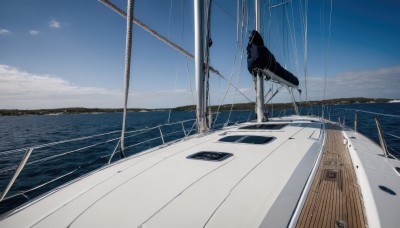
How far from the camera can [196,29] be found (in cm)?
528

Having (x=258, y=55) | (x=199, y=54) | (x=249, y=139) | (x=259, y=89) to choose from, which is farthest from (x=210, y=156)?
(x=259, y=89)

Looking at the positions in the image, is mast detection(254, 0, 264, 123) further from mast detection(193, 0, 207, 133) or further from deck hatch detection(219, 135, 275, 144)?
deck hatch detection(219, 135, 275, 144)

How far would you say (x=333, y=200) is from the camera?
218 cm

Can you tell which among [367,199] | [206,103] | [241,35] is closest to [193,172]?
[367,199]

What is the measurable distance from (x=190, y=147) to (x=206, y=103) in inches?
71.2

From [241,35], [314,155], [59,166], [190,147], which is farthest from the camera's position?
[59,166]

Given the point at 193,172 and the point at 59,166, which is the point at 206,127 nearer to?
the point at 193,172

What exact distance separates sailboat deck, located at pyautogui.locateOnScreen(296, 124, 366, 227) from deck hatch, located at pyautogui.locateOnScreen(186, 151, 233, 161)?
1.25 meters

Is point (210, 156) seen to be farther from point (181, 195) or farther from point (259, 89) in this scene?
point (259, 89)

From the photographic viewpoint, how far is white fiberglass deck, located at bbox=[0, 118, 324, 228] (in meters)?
1.78

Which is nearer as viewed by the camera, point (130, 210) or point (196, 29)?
point (130, 210)

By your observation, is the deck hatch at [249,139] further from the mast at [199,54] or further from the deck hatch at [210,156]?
the mast at [199,54]

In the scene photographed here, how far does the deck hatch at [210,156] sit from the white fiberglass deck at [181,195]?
0.34 feet

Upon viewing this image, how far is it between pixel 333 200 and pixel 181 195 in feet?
5.11
